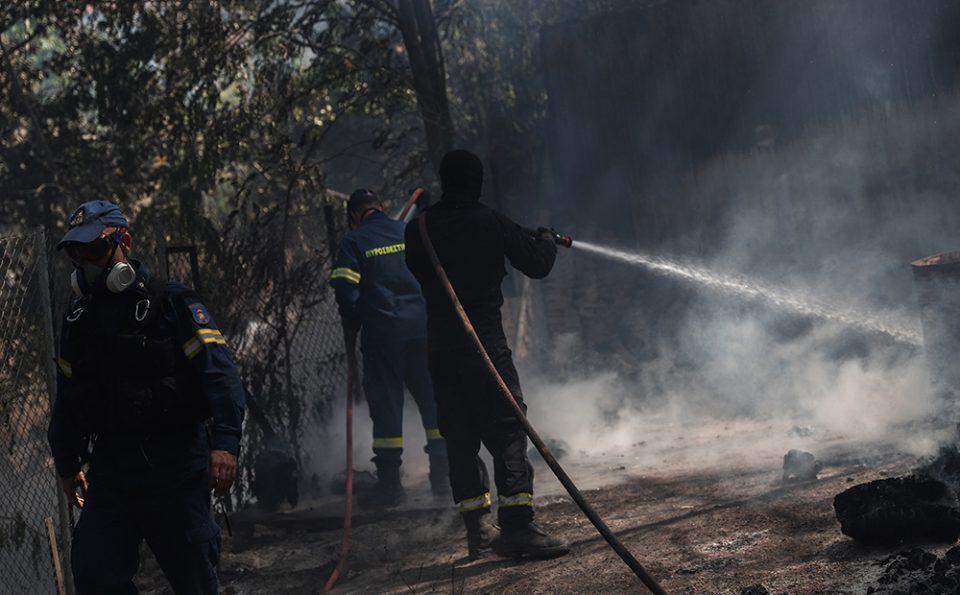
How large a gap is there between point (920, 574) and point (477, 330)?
251 centimetres

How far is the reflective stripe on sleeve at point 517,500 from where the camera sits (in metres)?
5.02

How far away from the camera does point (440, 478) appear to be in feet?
22.2

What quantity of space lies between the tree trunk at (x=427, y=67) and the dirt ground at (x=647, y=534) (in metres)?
3.70

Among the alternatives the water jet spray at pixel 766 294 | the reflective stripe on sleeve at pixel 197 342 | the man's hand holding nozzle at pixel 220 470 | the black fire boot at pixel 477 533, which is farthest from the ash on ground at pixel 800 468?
the reflective stripe on sleeve at pixel 197 342

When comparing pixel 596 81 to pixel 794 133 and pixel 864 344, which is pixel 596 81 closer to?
pixel 794 133

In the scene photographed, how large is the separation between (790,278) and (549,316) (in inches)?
114

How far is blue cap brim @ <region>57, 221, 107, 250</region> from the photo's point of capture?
346cm

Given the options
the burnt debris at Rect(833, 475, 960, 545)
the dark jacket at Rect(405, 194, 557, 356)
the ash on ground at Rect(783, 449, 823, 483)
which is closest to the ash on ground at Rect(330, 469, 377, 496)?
the dark jacket at Rect(405, 194, 557, 356)

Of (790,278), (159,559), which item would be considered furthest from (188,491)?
(790,278)

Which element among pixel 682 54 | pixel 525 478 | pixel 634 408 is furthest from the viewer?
pixel 682 54

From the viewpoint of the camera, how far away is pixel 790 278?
1002cm

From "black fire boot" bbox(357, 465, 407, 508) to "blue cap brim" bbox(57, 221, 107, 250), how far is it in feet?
11.9

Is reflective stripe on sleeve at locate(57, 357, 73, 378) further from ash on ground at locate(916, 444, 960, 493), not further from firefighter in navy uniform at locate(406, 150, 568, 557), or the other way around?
ash on ground at locate(916, 444, 960, 493)

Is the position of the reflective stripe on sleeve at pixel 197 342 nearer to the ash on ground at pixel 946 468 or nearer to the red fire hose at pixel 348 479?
the red fire hose at pixel 348 479
